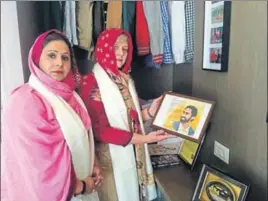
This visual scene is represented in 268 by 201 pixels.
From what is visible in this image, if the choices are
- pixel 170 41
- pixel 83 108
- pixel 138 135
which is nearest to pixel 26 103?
pixel 83 108

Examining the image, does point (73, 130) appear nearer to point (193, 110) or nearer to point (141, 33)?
point (193, 110)

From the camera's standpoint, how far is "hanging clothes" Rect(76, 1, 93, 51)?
4.48 ft

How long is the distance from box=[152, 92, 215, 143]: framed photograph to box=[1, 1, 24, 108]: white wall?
1.88 feet

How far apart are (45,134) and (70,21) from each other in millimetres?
799

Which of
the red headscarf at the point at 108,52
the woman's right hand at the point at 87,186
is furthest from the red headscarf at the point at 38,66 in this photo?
the woman's right hand at the point at 87,186

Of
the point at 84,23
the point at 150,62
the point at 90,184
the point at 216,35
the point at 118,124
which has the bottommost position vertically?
the point at 90,184

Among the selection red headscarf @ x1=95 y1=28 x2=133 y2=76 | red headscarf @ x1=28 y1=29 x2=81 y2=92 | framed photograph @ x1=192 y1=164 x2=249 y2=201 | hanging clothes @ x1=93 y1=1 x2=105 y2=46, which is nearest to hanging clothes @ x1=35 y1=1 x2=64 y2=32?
hanging clothes @ x1=93 y1=1 x2=105 y2=46

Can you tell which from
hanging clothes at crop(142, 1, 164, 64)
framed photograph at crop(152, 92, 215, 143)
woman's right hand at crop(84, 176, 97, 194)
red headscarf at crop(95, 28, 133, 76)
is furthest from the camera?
hanging clothes at crop(142, 1, 164, 64)

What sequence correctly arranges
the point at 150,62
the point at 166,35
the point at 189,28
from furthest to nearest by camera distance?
the point at 150,62
the point at 166,35
the point at 189,28

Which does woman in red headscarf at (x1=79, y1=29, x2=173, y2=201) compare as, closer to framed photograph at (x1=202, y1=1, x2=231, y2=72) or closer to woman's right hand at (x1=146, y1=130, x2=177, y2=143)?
woman's right hand at (x1=146, y1=130, x2=177, y2=143)

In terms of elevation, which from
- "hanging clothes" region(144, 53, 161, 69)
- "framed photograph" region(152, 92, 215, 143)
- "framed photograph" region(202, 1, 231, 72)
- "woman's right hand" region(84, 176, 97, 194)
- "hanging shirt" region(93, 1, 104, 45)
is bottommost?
"woman's right hand" region(84, 176, 97, 194)

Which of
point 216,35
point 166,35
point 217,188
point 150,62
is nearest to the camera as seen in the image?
point 217,188

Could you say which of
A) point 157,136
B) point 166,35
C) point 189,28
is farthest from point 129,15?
point 157,136

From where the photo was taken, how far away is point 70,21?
139 cm
